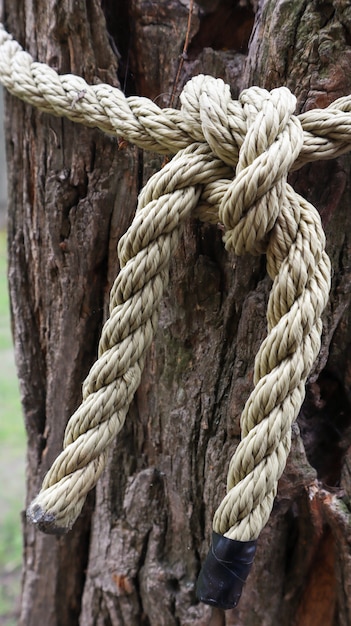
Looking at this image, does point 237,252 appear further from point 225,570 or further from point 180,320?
point 225,570

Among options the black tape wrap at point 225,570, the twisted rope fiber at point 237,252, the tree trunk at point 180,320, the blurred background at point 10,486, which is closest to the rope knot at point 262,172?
the twisted rope fiber at point 237,252

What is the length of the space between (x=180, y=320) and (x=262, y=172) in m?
0.28

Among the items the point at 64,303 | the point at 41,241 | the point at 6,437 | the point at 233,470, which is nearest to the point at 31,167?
the point at 41,241

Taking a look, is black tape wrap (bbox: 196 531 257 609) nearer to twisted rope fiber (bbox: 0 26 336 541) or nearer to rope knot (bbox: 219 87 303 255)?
twisted rope fiber (bbox: 0 26 336 541)

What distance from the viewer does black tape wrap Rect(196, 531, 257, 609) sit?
543 mm

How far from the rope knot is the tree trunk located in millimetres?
127

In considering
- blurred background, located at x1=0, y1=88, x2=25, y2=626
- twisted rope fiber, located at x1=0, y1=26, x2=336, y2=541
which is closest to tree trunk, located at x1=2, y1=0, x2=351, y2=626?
twisted rope fiber, located at x1=0, y1=26, x2=336, y2=541

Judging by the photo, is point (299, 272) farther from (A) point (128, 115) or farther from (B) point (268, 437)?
(A) point (128, 115)

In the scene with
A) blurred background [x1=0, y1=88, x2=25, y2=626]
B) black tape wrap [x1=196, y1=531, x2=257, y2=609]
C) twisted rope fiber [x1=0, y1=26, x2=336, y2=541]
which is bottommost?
blurred background [x1=0, y1=88, x2=25, y2=626]

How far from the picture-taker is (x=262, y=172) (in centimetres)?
52

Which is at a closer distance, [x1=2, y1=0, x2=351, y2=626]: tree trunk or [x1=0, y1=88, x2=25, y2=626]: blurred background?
[x1=2, y1=0, x2=351, y2=626]: tree trunk

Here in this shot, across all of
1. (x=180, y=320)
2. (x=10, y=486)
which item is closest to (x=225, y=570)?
(x=180, y=320)

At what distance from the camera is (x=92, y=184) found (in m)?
0.78

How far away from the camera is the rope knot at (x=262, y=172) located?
0.52 meters
